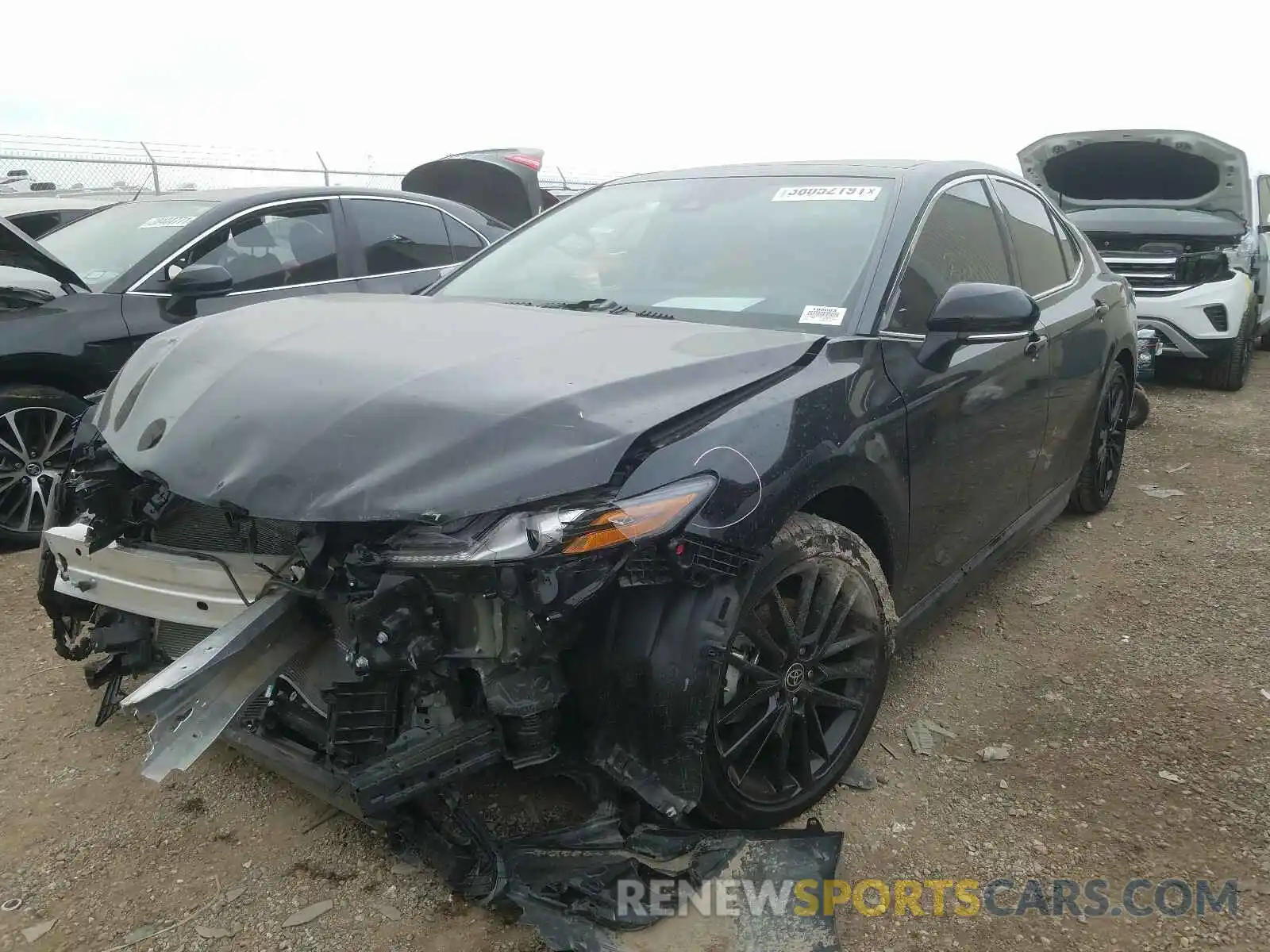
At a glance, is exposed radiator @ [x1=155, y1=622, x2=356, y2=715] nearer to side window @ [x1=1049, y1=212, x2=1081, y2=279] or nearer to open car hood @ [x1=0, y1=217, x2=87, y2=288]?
open car hood @ [x1=0, y1=217, x2=87, y2=288]

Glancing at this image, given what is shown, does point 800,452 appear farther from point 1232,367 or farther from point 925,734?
point 1232,367

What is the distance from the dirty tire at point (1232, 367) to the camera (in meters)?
7.98

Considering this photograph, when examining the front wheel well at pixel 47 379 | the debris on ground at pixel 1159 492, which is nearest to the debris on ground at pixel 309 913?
the front wheel well at pixel 47 379

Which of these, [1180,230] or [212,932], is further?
[1180,230]

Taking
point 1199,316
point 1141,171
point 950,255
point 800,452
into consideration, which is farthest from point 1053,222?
point 1141,171

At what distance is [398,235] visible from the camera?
18.4ft

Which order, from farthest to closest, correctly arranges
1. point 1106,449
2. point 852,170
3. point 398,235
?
1. point 398,235
2. point 1106,449
3. point 852,170

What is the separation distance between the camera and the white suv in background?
25.8 feet

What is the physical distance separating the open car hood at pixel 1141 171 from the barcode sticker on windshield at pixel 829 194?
21.2ft

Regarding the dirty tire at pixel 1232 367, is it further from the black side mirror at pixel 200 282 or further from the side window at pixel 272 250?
the black side mirror at pixel 200 282

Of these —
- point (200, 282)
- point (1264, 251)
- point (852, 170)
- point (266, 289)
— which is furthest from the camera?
point (1264, 251)

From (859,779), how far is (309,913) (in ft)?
4.91

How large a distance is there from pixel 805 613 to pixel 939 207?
1531 mm

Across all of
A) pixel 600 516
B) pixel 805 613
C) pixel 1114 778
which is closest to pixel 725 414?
pixel 600 516
